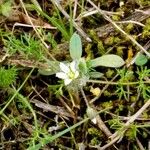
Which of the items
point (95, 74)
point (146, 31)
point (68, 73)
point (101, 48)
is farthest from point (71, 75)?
point (146, 31)

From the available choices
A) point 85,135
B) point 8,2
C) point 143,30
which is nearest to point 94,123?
point 85,135

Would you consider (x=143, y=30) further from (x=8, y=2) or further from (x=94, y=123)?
(x=8, y=2)

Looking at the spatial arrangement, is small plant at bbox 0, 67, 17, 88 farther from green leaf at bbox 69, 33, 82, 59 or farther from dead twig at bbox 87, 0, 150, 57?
dead twig at bbox 87, 0, 150, 57

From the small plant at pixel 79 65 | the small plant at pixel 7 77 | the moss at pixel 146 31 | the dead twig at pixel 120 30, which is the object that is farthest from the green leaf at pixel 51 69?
the moss at pixel 146 31

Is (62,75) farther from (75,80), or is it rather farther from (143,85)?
(143,85)

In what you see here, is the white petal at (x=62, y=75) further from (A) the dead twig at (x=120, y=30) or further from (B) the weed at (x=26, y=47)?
(A) the dead twig at (x=120, y=30)
